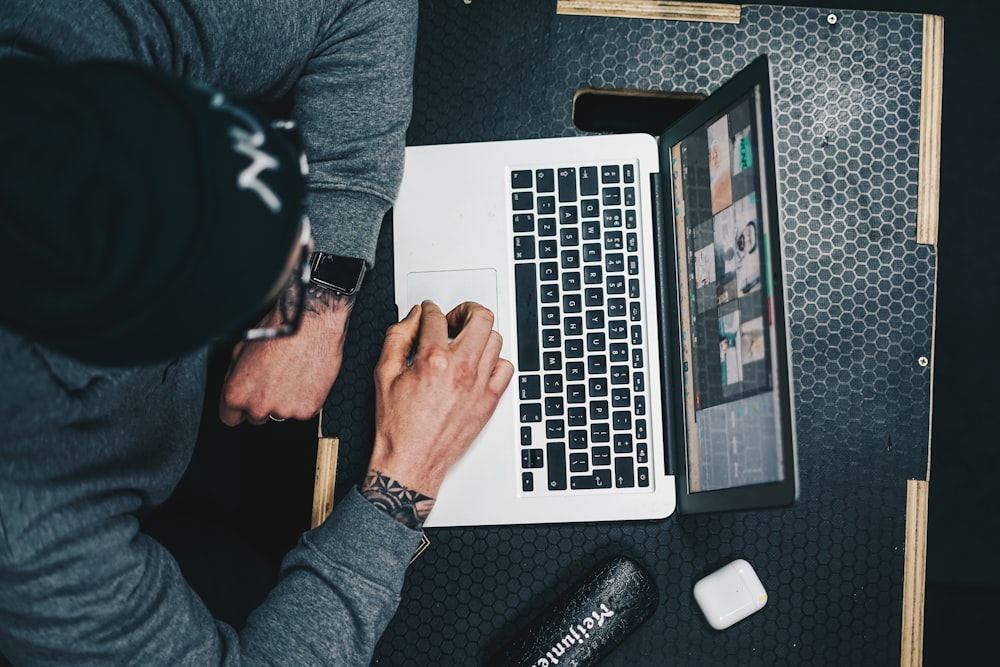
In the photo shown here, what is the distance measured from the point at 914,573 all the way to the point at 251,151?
88 centimetres

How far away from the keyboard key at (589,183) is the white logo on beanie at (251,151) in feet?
1.51

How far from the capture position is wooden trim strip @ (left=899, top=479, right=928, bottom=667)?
867 millimetres

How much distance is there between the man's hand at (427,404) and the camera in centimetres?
83

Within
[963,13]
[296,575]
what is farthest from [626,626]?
[963,13]

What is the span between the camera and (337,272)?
0.90 m

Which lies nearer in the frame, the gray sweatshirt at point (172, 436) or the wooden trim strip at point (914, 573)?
the gray sweatshirt at point (172, 436)

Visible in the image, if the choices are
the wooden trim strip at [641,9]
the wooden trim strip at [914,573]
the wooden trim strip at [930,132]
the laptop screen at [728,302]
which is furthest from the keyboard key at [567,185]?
the wooden trim strip at [914,573]

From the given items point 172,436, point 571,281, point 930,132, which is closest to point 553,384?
point 571,281

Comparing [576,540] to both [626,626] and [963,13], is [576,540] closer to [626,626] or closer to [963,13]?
[626,626]

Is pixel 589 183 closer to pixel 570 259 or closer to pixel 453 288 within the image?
pixel 570 259

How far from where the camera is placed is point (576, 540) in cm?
89

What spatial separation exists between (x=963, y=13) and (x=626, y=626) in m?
1.40

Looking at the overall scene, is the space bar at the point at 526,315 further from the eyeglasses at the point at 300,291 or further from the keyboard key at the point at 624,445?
the eyeglasses at the point at 300,291

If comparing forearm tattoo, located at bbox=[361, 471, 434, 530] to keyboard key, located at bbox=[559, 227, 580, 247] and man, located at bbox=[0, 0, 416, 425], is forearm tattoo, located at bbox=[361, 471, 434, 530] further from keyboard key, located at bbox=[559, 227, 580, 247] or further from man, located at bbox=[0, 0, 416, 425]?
keyboard key, located at bbox=[559, 227, 580, 247]
